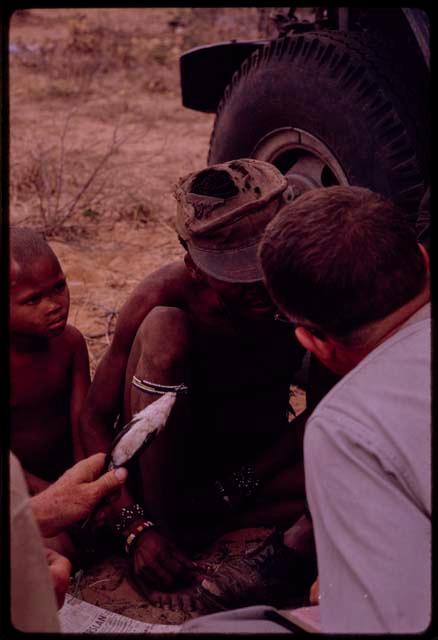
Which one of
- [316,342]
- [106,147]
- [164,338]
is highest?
[316,342]

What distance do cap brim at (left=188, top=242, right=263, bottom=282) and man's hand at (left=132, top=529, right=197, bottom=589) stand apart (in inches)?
30.6

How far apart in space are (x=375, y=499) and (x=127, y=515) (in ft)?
4.33

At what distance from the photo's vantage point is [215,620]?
1678 millimetres

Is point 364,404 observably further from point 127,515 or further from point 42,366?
point 42,366

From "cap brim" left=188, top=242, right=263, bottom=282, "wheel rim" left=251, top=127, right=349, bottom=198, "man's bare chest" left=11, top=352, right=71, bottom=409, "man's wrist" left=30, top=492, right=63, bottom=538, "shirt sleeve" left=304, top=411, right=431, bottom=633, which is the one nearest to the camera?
"shirt sleeve" left=304, top=411, right=431, bottom=633

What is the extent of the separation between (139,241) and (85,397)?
9.11ft

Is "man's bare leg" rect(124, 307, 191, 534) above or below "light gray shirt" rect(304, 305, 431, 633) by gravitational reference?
below

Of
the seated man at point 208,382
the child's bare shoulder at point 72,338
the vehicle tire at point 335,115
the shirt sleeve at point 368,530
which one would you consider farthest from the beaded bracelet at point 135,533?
the vehicle tire at point 335,115

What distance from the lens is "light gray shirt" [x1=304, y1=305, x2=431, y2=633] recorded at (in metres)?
1.34

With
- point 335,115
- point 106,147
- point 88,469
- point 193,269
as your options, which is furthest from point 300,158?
point 106,147

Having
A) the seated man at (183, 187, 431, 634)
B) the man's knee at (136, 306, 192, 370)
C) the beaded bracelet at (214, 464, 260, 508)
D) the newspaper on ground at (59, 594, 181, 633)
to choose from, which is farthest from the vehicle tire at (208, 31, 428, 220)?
the newspaper on ground at (59, 594, 181, 633)

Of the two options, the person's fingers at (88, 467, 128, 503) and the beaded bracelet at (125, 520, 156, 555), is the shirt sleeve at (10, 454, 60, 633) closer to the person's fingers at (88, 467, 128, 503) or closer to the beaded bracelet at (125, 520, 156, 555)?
the person's fingers at (88, 467, 128, 503)

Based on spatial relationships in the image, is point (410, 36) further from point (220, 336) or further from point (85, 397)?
point (85, 397)

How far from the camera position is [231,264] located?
2412mm
